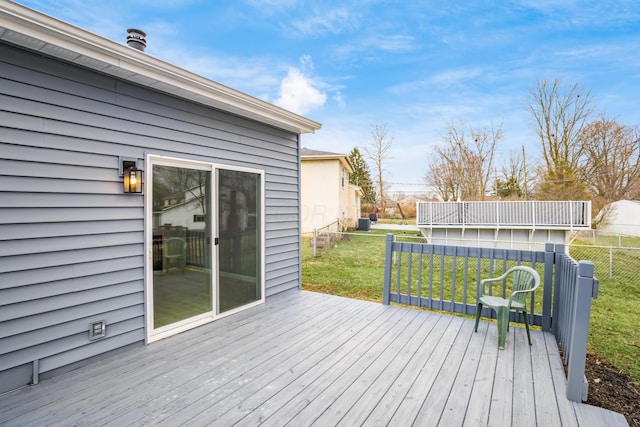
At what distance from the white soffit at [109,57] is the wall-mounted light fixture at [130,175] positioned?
76cm

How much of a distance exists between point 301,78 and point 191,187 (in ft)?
39.9

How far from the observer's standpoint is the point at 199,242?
357 cm

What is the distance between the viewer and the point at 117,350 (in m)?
2.89

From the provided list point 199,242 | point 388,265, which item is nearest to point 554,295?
point 388,265

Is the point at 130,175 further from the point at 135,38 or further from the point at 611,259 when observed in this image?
→ the point at 611,259

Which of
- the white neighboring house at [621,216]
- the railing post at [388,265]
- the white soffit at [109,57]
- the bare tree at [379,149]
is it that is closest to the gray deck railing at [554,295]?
the railing post at [388,265]

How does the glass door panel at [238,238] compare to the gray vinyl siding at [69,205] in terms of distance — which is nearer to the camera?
the gray vinyl siding at [69,205]

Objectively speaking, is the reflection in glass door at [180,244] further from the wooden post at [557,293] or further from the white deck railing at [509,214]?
the white deck railing at [509,214]

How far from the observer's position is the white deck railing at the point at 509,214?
9.57 meters

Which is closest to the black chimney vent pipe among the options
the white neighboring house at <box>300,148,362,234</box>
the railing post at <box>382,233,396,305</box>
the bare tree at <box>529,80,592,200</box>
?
the railing post at <box>382,233,396,305</box>

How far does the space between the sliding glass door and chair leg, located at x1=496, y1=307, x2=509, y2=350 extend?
2.95 meters

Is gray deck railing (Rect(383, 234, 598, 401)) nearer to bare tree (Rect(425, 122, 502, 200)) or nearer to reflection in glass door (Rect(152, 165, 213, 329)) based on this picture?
reflection in glass door (Rect(152, 165, 213, 329))

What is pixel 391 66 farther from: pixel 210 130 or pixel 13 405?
pixel 13 405

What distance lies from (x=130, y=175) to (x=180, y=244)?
88 centimetres
